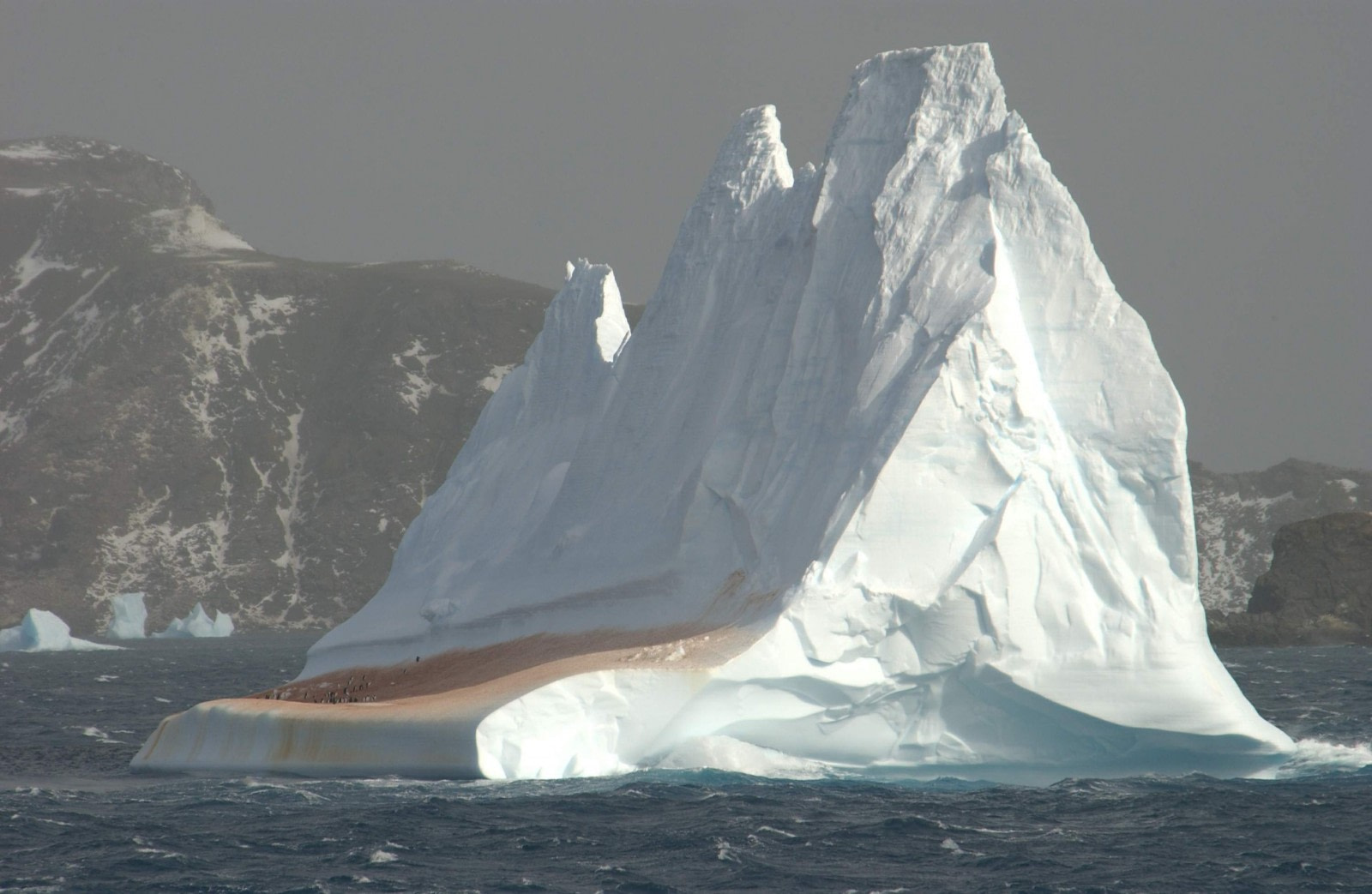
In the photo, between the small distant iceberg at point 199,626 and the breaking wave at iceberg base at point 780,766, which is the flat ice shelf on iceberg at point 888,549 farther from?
the small distant iceberg at point 199,626

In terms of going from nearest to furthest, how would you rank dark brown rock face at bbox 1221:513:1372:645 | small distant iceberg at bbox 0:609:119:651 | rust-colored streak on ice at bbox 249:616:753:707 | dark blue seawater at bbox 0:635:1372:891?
dark blue seawater at bbox 0:635:1372:891 → rust-colored streak on ice at bbox 249:616:753:707 → dark brown rock face at bbox 1221:513:1372:645 → small distant iceberg at bbox 0:609:119:651

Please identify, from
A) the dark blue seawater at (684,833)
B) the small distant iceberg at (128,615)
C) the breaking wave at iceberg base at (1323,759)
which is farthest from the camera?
the small distant iceberg at (128,615)

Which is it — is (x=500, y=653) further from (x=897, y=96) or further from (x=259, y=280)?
(x=259, y=280)

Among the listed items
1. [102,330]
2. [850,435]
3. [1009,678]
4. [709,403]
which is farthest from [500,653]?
[102,330]

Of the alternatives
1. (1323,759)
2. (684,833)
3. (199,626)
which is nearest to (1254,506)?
(199,626)

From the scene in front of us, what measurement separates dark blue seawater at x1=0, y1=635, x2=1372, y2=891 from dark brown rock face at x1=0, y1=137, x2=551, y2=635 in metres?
131

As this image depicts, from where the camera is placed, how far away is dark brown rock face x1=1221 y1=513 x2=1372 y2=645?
298 feet

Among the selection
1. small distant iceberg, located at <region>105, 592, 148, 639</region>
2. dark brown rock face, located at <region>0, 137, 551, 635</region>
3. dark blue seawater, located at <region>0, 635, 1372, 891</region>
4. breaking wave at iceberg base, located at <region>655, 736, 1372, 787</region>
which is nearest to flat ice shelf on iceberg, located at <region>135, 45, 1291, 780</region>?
breaking wave at iceberg base, located at <region>655, 736, 1372, 787</region>

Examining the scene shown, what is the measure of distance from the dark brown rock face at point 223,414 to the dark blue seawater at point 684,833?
131 meters

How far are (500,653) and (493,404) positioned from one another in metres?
13.3

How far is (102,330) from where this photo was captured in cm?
17700

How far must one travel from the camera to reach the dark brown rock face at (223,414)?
153125mm

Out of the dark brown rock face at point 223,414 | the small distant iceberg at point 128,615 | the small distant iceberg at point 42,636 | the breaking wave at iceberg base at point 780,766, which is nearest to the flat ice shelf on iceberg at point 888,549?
the breaking wave at iceberg base at point 780,766

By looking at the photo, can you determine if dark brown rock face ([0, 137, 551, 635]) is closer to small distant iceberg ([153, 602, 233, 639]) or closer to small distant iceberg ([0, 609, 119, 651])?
small distant iceberg ([153, 602, 233, 639])
